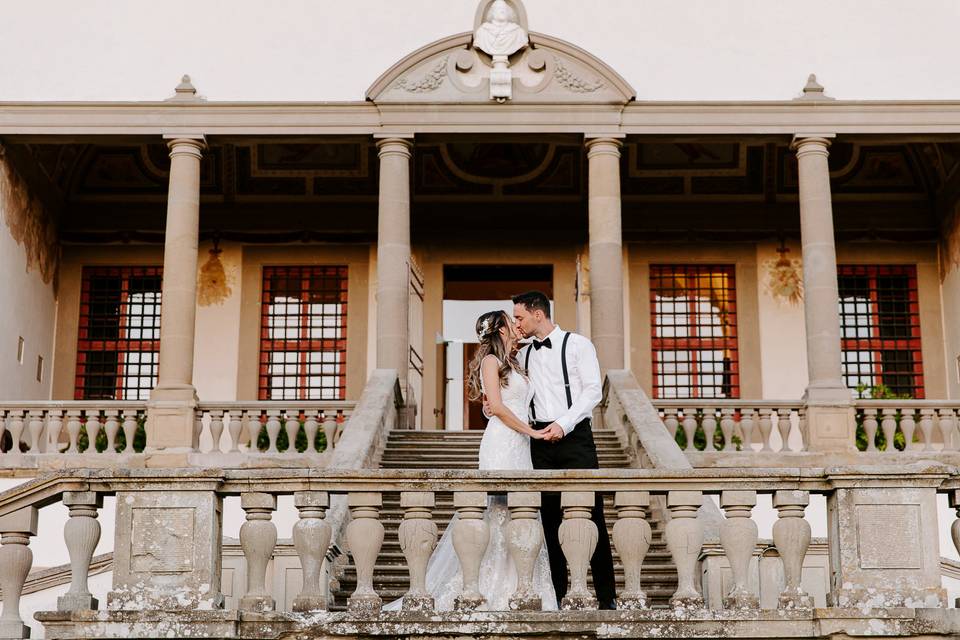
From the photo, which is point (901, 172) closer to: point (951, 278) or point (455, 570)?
point (951, 278)

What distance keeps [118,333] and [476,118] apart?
280 inches

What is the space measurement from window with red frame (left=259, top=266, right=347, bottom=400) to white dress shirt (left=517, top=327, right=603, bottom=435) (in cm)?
1298

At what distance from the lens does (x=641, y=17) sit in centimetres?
1866

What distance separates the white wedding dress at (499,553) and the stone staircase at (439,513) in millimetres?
875

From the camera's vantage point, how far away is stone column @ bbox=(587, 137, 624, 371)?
16828 mm

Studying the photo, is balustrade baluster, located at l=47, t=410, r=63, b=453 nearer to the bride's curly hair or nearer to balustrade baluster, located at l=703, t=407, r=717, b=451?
balustrade baluster, located at l=703, t=407, r=717, b=451

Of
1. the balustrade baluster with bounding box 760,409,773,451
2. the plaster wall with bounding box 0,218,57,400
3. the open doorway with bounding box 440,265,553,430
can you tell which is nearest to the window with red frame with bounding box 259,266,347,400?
the open doorway with bounding box 440,265,553,430

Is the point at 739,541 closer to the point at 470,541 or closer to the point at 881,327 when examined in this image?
the point at 470,541

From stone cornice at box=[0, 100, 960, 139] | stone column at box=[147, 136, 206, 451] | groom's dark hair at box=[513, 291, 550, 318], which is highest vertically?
stone cornice at box=[0, 100, 960, 139]

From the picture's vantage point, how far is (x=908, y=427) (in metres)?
16.5

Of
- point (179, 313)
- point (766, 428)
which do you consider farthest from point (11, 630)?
point (766, 428)

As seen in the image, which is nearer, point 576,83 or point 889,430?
point 889,430

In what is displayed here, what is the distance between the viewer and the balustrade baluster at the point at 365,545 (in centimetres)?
706

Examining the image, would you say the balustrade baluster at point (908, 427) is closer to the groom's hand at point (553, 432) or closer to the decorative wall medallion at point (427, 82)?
the decorative wall medallion at point (427, 82)
